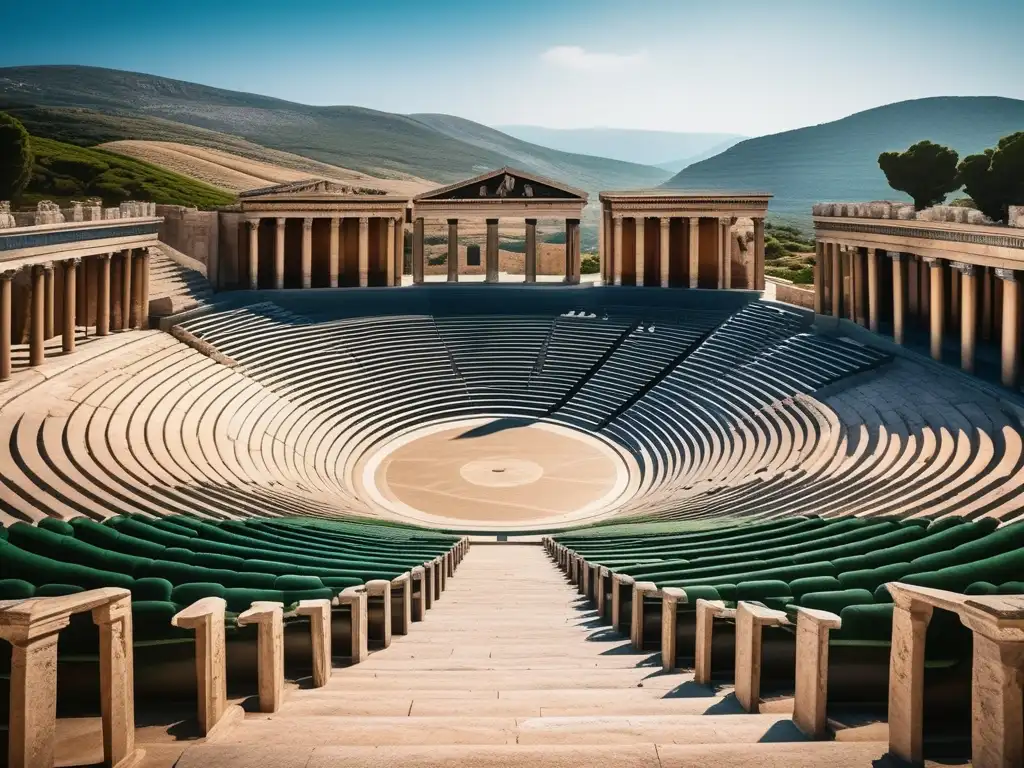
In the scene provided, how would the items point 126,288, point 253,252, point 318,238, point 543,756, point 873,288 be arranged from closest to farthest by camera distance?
point 543,756 → point 873,288 → point 126,288 → point 253,252 → point 318,238

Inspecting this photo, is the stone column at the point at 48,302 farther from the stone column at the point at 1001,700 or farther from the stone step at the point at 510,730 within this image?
the stone column at the point at 1001,700

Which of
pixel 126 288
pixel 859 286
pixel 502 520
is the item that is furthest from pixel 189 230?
pixel 859 286

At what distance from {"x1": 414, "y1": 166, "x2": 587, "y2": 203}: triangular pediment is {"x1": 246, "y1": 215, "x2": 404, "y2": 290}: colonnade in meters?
2.89

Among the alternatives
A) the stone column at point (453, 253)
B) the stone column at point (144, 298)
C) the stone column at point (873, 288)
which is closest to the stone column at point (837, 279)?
the stone column at point (873, 288)

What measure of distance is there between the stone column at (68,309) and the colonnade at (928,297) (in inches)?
1235

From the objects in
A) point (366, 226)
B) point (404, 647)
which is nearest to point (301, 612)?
point (404, 647)

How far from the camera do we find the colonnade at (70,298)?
33031 millimetres

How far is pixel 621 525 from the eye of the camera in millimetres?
27469

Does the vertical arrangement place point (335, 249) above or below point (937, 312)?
above

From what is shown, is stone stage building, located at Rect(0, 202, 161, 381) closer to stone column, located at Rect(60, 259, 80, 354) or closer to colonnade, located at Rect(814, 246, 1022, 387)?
stone column, located at Rect(60, 259, 80, 354)

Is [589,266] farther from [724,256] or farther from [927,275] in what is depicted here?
[927,275]

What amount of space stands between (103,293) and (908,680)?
38735 mm

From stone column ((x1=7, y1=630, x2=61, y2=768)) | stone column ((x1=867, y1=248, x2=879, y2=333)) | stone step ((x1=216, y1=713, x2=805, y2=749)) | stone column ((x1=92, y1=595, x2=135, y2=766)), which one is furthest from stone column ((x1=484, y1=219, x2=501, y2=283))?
stone column ((x1=7, y1=630, x2=61, y2=768))

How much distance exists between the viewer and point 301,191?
183 ft
